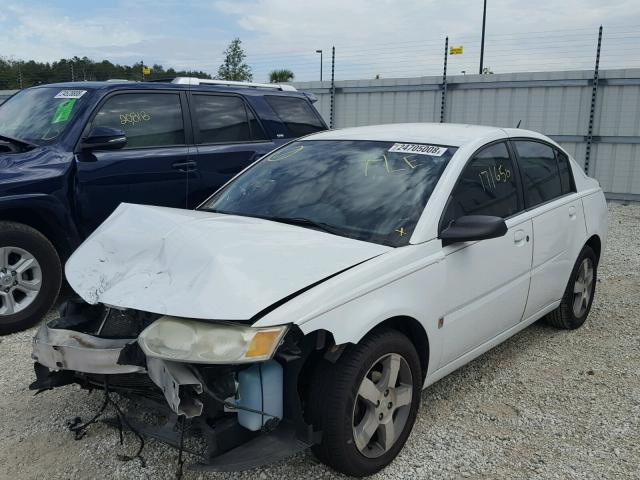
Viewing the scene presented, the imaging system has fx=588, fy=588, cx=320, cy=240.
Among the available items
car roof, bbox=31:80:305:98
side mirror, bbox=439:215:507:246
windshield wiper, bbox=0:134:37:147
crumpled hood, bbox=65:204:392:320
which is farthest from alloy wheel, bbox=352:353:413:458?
car roof, bbox=31:80:305:98

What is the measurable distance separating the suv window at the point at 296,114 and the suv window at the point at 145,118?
1188 mm

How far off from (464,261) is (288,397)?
1263mm

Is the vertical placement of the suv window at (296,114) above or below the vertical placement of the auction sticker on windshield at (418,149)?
above

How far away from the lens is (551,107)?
1184 centimetres

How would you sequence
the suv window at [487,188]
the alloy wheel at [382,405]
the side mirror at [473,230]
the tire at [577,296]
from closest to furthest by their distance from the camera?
the alloy wheel at [382,405], the side mirror at [473,230], the suv window at [487,188], the tire at [577,296]

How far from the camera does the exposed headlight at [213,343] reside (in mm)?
2191

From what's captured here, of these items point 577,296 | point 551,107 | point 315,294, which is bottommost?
point 577,296

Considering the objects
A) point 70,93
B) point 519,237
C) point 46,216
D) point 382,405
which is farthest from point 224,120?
point 382,405

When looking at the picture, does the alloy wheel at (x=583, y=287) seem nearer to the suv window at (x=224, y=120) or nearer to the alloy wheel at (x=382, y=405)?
the alloy wheel at (x=382, y=405)

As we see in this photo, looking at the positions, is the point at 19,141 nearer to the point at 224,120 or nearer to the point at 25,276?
the point at 25,276

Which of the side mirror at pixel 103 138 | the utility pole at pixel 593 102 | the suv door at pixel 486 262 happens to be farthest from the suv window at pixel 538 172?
the utility pole at pixel 593 102

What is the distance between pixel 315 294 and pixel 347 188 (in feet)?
3.55

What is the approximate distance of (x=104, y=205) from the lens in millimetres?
4887

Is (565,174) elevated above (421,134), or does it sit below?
below
